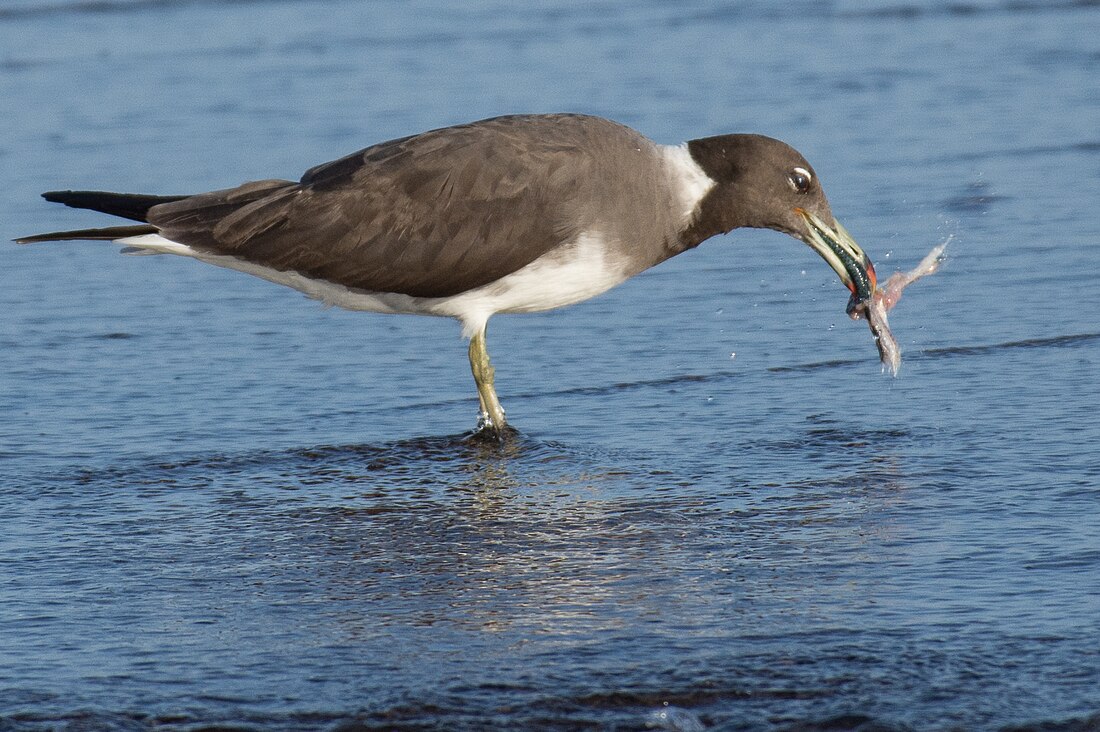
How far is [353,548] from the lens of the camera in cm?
553

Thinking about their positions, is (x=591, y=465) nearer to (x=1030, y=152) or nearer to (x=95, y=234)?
(x=95, y=234)

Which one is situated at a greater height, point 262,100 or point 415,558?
point 262,100

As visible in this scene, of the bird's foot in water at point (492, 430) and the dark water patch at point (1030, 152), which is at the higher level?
the dark water patch at point (1030, 152)

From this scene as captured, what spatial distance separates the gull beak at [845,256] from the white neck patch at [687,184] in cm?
37

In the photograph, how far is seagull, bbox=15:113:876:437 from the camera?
6.73 metres

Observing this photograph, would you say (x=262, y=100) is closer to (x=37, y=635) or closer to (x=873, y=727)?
(x=37, y=635)

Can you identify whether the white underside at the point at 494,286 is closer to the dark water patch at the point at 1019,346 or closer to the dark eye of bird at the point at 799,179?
the dark eye of bird at the point at 799,179

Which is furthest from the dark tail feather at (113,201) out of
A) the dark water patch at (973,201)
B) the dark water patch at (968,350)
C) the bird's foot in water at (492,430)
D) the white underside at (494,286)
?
the dark water patch at (973,201)

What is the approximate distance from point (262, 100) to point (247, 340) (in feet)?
A: 17.3

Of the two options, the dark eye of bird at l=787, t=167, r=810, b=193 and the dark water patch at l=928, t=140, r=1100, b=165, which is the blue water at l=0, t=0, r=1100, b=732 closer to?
the dark water patch at l=928, t=140, r=1100, b=165

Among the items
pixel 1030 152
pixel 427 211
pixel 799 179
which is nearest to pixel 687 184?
pixel 799 179

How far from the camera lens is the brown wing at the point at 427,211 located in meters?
6.73

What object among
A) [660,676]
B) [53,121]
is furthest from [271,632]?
[53,121]

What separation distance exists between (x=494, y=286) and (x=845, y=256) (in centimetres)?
132
